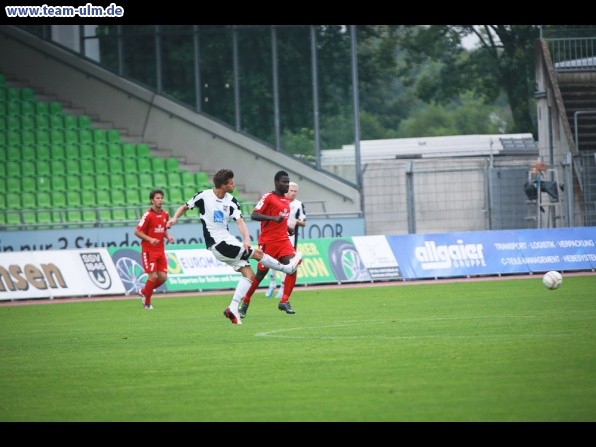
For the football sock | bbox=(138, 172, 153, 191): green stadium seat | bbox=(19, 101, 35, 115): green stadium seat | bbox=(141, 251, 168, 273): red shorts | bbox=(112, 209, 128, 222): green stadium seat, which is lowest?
bbox=(141, 251, 168, 273): red shorts

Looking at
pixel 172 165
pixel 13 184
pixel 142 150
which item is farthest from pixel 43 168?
pixel 172 165

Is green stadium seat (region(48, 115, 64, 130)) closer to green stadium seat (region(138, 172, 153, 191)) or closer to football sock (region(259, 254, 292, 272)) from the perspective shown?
green stadium seat (region(138, 172, 153, 191))

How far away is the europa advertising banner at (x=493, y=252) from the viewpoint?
2973 centimetres

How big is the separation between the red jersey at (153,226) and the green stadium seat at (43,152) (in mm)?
13300

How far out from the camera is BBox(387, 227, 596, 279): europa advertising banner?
97.6ft

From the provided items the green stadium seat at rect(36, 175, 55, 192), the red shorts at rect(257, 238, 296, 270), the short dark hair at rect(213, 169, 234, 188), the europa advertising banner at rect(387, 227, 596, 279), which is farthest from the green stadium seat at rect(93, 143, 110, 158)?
the short dark hair at rect(213, 169, 234, 188)

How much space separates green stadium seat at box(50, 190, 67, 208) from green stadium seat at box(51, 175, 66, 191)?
0.56 ft

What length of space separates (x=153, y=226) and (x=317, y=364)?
11.9 m

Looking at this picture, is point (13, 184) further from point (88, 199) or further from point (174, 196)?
point (174, 196)

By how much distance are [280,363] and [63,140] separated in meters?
25.8

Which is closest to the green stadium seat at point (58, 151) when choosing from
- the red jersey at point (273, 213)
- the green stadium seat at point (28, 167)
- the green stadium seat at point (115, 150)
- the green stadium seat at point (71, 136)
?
the green stadium seat at point (71, 136)

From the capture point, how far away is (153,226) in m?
23.3

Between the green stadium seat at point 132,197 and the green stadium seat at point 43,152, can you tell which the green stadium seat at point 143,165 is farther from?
the green stadium seat at point 43,152
